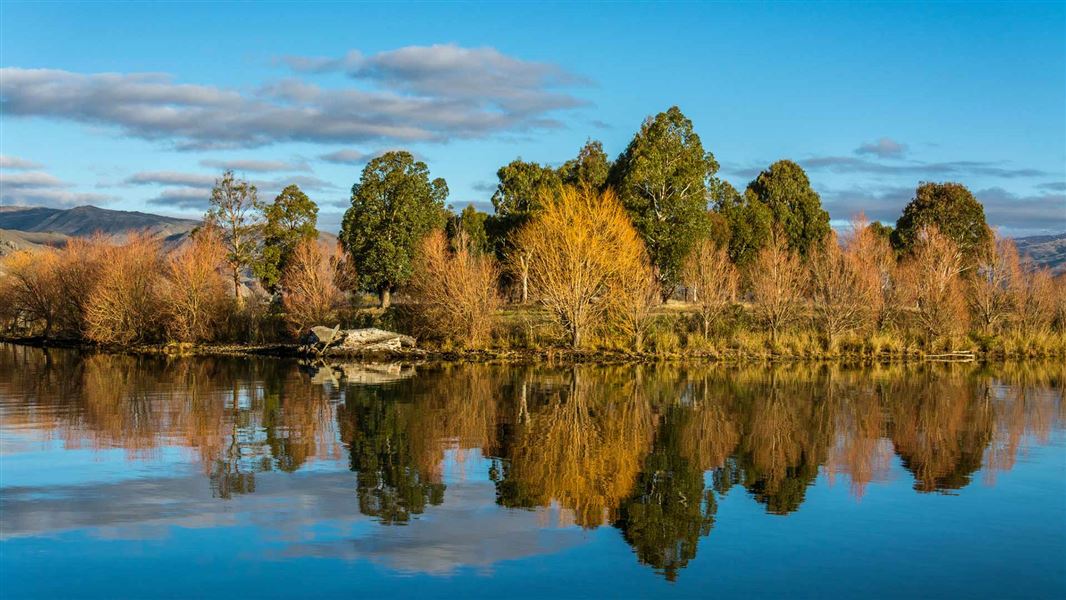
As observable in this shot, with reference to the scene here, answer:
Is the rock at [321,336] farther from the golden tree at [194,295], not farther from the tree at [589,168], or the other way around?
the tree at [589,168]

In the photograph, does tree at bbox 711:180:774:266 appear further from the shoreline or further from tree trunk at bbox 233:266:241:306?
tree trunk at bbox 233:266:241:306

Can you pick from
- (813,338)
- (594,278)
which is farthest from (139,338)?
(813,338)

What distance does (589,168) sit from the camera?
73.8 metres

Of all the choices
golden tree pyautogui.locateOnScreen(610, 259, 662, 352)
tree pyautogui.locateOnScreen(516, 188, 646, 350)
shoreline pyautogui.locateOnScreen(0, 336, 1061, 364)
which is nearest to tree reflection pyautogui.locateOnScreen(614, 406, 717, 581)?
shoreline pyautogui.locateOnScreen(0, 336, 1061, 364)

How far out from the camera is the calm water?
15.1m

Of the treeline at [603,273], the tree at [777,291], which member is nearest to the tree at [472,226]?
the treeline at [603,273]

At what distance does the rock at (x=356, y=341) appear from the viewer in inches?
2338

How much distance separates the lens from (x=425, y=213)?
73.9m

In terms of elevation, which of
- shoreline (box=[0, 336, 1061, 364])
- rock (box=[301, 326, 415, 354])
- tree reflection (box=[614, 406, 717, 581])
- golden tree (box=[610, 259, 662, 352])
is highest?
golden tree (box=[610, 259, 662, 352])

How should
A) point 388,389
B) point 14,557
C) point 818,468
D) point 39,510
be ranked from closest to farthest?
point 14,557, point 39,510, point 818,468, point 388,389

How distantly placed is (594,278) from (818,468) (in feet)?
110

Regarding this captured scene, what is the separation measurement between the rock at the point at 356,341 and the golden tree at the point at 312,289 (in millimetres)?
2941

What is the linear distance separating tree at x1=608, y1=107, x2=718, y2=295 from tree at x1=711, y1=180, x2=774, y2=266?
12.1 meters

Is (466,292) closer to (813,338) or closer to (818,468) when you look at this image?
(813,338)
